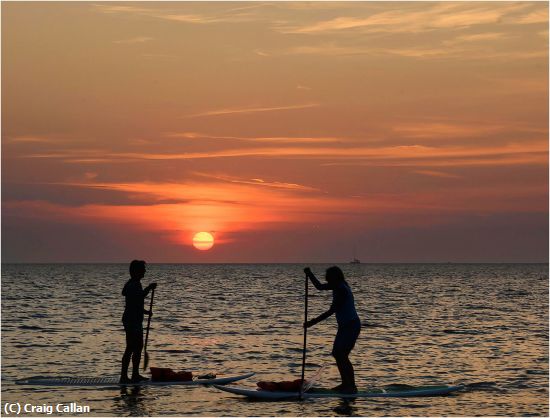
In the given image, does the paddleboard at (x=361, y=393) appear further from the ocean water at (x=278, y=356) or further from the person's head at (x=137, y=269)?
the person's head at (x=137, y=269)

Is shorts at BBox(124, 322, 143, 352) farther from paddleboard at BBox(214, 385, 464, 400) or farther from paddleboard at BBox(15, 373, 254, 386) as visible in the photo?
paddleboard at BBox(214, 385, 464, 400)

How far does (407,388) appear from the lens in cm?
2030

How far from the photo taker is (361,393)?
1952 centimetres

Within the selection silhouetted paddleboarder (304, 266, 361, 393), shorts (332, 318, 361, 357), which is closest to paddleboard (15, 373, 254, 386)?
silhouetted paddleboarder (304, 266, 361, 393)

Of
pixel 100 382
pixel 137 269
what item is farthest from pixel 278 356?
pixel 137 269

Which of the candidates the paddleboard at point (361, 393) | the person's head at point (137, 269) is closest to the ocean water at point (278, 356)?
the paddleboard at point (361, 393)

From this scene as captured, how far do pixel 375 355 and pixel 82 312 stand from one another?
24.4m

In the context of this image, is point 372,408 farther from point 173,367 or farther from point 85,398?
point 173,367

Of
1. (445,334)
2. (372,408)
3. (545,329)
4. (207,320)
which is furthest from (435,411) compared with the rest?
(207,320)

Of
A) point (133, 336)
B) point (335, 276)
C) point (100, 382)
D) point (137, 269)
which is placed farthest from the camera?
point (100, 382)

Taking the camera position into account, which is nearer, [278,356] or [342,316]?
[342,316]

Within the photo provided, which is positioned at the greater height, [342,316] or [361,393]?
[342,316]

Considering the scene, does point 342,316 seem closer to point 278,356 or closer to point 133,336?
point 133,336

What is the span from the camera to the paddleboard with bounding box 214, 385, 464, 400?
1928cm
